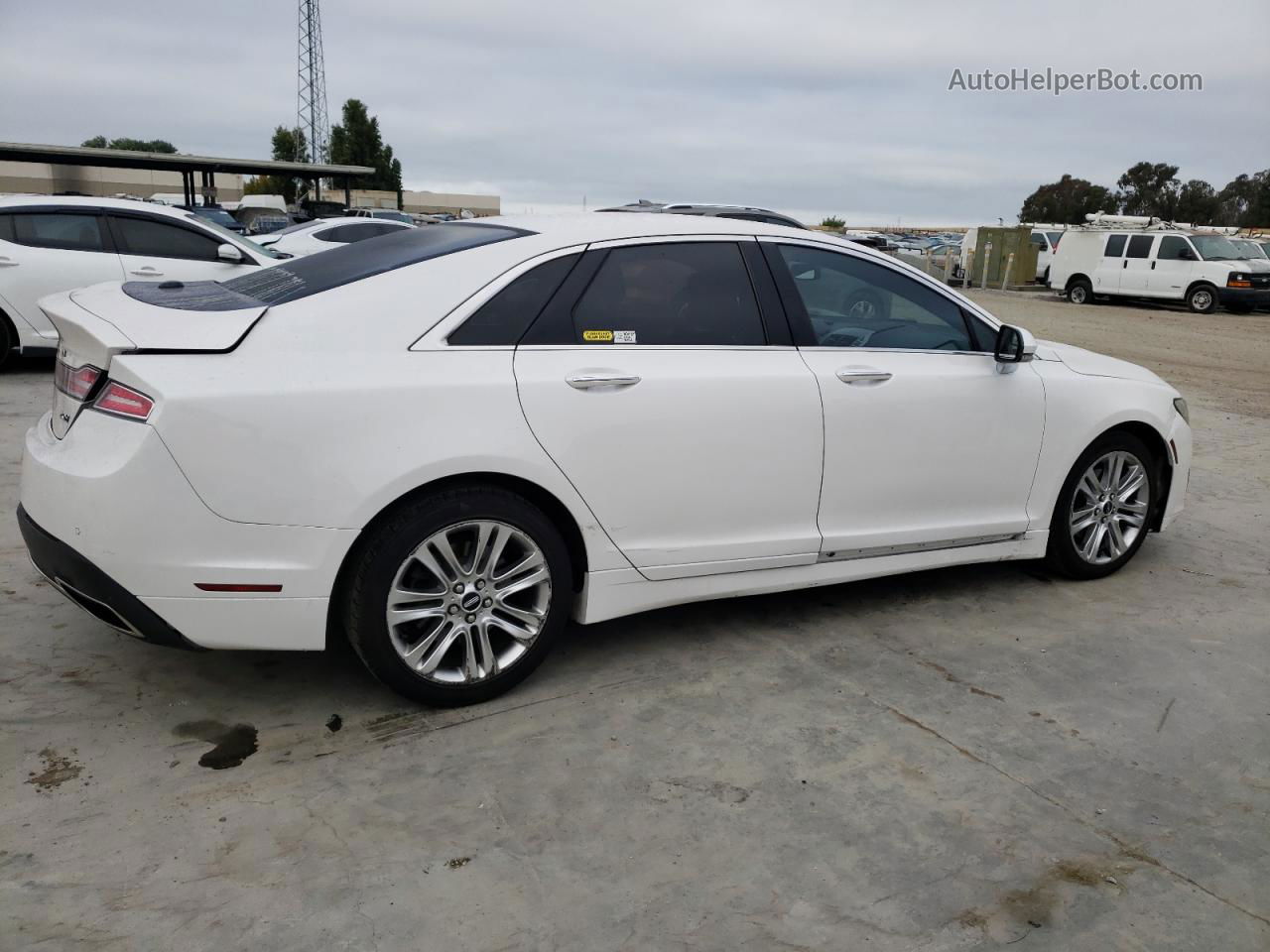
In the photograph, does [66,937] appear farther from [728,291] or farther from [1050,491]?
[1050,491]

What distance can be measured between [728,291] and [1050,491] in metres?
1.91

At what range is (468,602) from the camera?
3.63 meters

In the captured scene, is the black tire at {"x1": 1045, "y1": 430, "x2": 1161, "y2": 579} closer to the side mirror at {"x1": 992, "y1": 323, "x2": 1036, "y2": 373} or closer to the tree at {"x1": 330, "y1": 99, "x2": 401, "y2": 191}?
the side mirror at {"x1": 992, "y1": 323, "x2": 1036, "y2": 373}

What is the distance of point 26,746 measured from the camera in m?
3.35

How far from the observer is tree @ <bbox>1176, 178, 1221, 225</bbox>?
67.9 m

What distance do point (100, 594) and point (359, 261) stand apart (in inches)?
57.3

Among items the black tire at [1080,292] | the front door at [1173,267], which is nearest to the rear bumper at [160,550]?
the front door at [1173,267]

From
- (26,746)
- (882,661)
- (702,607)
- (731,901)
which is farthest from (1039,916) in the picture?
(26,746)

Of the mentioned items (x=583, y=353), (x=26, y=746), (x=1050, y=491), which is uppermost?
(x=583, y=353)

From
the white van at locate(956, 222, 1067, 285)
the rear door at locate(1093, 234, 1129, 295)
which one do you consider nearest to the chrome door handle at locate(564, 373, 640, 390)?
the rear door at locate(1093, 234, 1129, 295)

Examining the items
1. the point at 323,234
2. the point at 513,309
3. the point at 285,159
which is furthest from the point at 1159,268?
the point at 285,159

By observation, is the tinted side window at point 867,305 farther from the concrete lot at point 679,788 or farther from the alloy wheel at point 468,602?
the alloy wheel at point 468,602

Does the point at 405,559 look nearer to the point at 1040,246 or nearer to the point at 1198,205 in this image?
the point at 1040,246

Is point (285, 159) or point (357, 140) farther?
point (285, 159)
